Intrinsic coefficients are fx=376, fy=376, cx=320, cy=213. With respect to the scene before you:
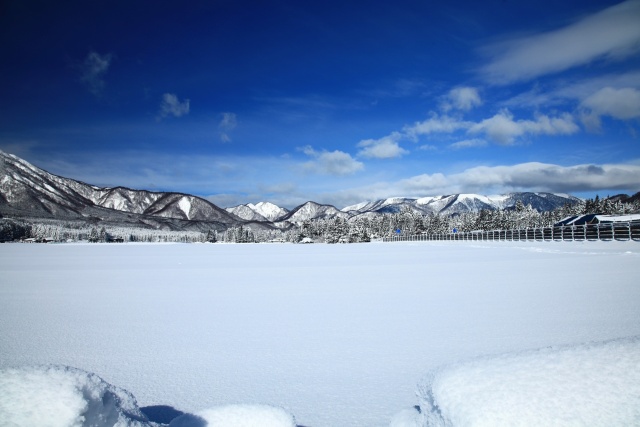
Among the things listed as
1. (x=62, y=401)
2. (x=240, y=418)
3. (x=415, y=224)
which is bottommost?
(x=240, y=418)

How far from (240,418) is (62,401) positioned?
3.04 feet

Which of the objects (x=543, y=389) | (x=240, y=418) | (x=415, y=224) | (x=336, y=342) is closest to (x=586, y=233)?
(x=336, y=342)

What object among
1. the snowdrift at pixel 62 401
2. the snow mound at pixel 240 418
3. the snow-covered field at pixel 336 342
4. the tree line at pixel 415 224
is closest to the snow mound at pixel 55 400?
the snowdrift at pixel 62 401

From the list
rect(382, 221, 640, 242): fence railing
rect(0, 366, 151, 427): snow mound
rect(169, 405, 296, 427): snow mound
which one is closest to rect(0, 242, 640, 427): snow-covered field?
rect(169, 405, 296, 427): snow mound

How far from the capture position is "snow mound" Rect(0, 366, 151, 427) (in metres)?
1.50

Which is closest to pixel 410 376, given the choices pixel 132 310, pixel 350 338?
pixel 350 338

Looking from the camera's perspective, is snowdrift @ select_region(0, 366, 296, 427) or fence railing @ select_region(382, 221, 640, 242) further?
fence railing @ select_region(382, 221, 640, 242)

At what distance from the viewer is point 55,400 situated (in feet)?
5.16

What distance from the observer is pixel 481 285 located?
8305 millimetres

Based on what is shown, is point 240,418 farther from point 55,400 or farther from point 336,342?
point 336,342

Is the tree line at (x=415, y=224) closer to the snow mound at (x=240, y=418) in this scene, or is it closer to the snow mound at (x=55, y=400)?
the snow mound at (x=240, y=418)

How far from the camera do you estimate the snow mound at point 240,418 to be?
209cm

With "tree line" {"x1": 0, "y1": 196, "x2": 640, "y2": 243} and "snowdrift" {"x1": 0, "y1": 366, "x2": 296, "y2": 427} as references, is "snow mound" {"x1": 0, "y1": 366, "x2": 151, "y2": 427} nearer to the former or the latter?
"snowdrift" {"x1": 0, "y1": 366, "x2": 296, "y2": 427}

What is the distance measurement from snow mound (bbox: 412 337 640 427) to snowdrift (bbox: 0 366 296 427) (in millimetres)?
895
